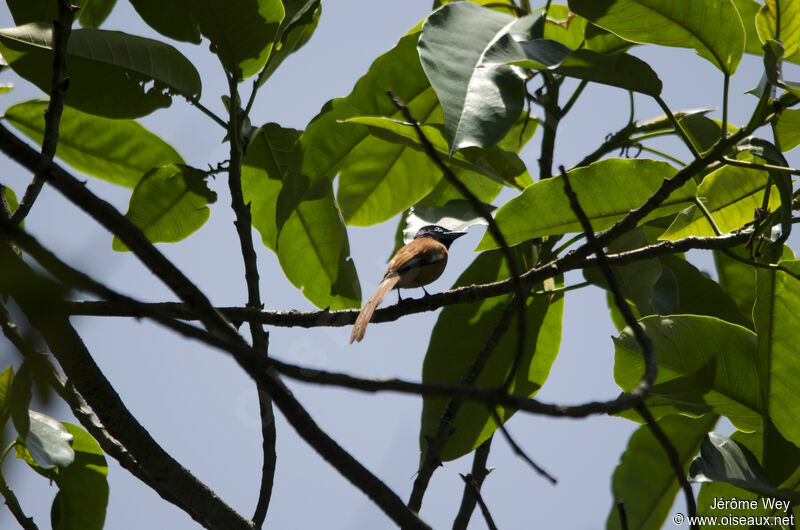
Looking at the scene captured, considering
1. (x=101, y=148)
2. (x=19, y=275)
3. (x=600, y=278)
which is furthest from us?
(x=101, y=148)

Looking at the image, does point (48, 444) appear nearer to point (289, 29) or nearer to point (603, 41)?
point (289, 29)

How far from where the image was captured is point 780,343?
7.33ft

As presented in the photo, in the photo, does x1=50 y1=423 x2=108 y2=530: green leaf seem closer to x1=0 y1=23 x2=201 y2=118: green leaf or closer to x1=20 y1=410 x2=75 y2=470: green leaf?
x1=20 y1=410 x2=75 y2=470: green leaf

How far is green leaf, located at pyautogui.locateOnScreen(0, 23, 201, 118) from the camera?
2.45 meters

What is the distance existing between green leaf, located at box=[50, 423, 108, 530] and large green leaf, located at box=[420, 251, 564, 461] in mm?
1223

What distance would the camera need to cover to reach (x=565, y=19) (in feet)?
9.85

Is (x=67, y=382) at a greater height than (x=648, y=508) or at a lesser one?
greater

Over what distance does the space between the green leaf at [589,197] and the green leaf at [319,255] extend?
31.5 inches

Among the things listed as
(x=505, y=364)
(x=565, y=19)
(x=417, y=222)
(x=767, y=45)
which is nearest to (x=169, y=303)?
(x=417, y=222)

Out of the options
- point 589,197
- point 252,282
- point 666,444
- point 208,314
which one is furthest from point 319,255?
point 666,444

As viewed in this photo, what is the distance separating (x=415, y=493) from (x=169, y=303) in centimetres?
88

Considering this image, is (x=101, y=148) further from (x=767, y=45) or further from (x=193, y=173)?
(x=767, y=45)

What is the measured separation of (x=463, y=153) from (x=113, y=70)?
1277 millimetres

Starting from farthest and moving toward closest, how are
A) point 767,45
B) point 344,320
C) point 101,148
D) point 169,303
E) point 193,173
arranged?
point 101,148 → point 193,173 → point 344,320 → point 169,303 → point 767,45
